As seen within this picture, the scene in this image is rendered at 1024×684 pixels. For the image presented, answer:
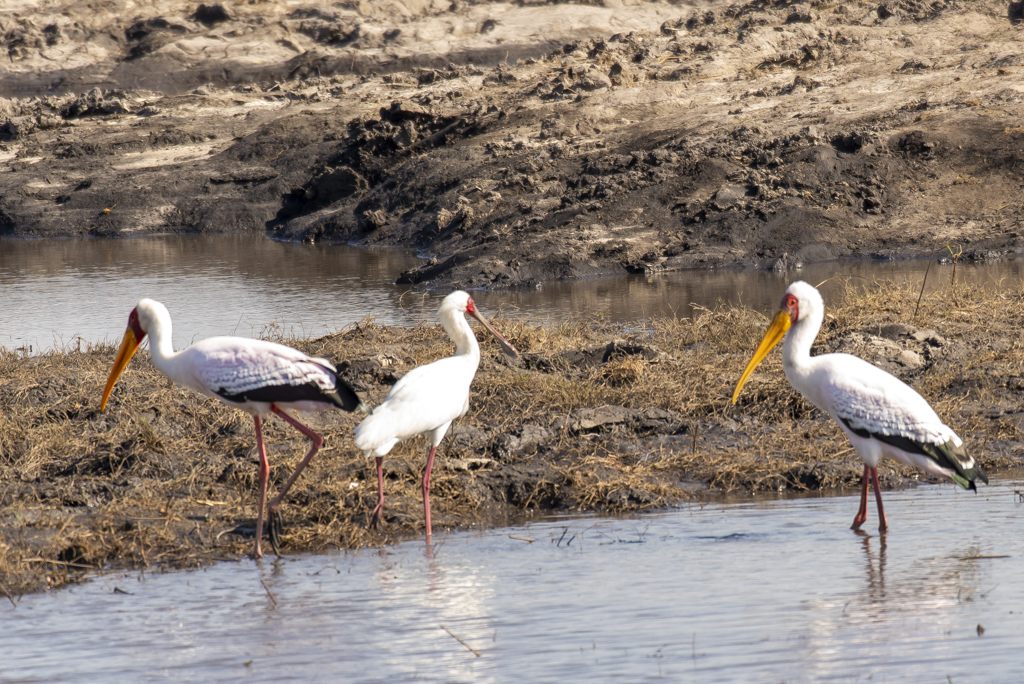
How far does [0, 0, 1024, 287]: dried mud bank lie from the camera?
1914cm

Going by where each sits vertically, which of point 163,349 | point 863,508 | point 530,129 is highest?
point 163,349

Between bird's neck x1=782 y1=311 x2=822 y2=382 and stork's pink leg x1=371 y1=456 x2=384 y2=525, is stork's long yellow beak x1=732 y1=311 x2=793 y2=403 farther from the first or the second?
stork's pink leg x1=371 y1=456 x2=384 y2=525

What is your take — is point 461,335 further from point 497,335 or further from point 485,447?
point 485,447

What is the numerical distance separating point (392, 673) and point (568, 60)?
21359 millimetres

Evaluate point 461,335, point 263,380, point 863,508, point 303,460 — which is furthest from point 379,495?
point 863,508

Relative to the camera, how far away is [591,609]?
6516mm

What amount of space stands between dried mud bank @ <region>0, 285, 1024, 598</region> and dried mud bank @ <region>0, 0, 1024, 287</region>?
7.80 meters

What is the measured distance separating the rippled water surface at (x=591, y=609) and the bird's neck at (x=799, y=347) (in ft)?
2.64

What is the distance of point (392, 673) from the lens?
19.2 ft

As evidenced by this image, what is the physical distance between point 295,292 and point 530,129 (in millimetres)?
6617

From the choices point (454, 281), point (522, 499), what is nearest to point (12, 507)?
point (522, 499)

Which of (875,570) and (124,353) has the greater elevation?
(124,353)

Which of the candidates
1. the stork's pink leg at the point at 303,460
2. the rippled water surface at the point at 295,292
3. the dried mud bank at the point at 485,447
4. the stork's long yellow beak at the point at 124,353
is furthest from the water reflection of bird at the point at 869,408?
the rippled water surface at the point at 295,292

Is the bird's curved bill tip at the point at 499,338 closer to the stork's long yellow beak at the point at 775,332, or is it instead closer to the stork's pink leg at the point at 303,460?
the stork's pink leg at the point at 303,460
